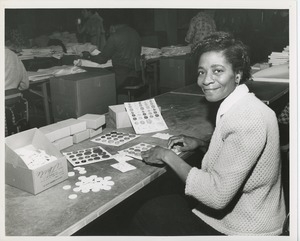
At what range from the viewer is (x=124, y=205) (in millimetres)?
2391

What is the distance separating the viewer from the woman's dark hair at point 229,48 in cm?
135

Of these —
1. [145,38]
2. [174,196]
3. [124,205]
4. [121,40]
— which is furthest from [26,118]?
[145,38]

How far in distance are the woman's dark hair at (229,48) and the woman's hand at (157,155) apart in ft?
1.54

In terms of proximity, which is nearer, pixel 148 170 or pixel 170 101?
pixel 148 170

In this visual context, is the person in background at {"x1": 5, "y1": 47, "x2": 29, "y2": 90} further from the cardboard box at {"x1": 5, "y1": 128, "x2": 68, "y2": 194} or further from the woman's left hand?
the woman's left hand

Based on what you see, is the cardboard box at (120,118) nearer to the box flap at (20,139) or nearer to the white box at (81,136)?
the white box at (81,136)

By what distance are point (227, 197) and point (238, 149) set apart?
7.2 inches

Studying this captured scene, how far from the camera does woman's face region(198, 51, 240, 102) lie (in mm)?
1359

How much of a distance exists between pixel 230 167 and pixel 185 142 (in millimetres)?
601

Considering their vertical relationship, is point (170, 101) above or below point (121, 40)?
below

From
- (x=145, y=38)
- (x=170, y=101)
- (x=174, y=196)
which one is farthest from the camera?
(x=145, y=38)

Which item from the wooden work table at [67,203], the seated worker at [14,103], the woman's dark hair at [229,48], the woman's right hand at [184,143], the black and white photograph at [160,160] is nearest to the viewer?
the wooden work table at [67,203]

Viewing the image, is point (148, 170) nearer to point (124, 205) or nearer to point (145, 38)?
point (124, 205)

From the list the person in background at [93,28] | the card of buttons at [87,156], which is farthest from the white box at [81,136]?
the person in background at [93,28]
